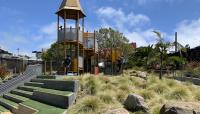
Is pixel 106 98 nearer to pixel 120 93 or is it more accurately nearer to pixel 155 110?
pixel 120 93

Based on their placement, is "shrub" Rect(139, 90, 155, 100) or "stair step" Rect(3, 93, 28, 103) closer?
"shrub" Rect(139, 90, 155, 100)

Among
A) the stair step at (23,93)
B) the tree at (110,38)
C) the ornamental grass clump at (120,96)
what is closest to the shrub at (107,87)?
the ornamental grass clump at (120,96)

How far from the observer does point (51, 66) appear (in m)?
28.4

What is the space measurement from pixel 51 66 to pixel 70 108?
1404cm

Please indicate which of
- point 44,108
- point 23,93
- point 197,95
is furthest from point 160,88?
point 23,93

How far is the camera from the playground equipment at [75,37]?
2769 cm

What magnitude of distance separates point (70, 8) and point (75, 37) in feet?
6.74

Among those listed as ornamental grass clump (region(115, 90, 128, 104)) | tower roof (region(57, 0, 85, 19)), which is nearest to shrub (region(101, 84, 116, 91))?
ornamental grass clump (region(115, 90, 128, 104))

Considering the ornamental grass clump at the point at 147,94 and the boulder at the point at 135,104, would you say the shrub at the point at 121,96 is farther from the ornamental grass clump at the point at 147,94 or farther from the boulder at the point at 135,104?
the boulder at the point at 135,104

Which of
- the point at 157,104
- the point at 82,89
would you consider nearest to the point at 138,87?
the point at 82,89

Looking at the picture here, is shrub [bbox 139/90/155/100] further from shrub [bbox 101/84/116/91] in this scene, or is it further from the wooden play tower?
the wooden play tower

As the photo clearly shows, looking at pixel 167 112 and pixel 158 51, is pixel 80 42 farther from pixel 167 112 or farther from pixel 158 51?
pixel 167 112

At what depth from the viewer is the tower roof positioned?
2788cm

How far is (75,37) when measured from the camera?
27781mm
